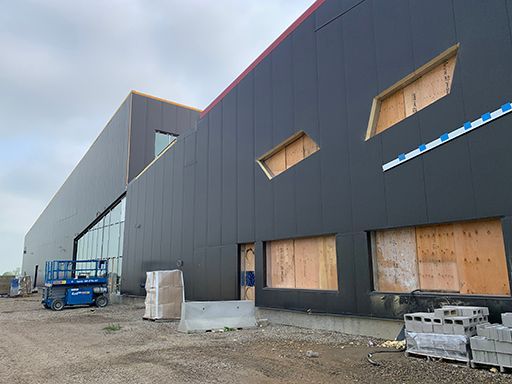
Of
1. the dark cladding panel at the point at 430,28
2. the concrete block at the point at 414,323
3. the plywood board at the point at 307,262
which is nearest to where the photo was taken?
the concrete block at the point at 414,323

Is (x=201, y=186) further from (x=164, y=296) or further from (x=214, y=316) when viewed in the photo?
(x=214, y=316)

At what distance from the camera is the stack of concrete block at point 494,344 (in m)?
6.31

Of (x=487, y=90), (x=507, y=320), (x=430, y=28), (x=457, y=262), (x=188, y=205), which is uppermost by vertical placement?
(x=430, y=28)

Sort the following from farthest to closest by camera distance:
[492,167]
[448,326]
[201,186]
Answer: [201,186], [492,167], [448,326]

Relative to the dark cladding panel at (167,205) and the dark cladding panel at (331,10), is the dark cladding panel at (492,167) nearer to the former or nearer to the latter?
the dark cladding panel at (331,10)

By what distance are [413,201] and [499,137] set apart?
7.51 feet

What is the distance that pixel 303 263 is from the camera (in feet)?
42.1

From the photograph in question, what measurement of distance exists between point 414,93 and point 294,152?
4.77m

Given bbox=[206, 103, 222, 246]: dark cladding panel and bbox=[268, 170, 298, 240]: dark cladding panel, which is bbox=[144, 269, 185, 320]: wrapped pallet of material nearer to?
bbox=[206, 103, 222, 246]: dark cladding panel

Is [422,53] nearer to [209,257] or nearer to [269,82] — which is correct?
[269,82]

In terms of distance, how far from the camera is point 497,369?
645cm

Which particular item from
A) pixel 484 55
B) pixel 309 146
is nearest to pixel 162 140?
pixel 309 146

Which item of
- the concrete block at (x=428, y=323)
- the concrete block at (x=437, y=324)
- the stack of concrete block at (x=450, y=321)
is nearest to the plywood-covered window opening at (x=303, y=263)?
the stack of concrete block at (x=450, y=321)

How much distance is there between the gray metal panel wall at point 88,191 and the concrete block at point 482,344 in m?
27.3
